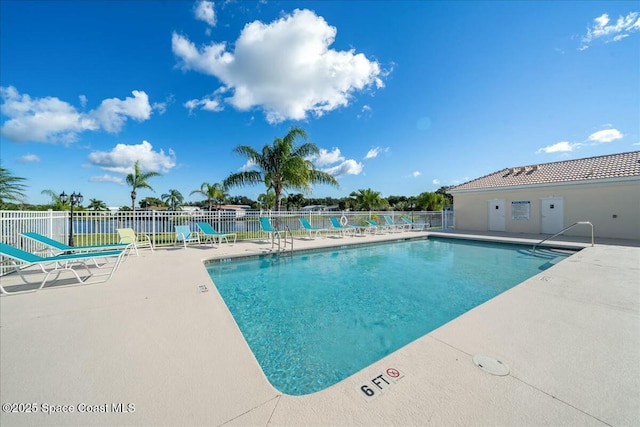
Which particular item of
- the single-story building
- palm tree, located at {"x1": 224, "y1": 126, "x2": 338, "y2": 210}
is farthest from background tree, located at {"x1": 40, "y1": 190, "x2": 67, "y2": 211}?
the single-story building

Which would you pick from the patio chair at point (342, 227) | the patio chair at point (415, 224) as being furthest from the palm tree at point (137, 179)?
the patio chair at point (415, 224)

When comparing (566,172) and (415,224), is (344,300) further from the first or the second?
(566,172)

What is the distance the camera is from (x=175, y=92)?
1391 cm

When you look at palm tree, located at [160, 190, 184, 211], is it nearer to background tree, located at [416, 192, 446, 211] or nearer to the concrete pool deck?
background tree, located at [416, 192, 446, 211]

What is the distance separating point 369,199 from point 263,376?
20.2 m

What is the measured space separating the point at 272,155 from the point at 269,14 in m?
6.26

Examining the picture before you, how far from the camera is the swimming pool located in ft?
9.56

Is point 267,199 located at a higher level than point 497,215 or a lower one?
higher

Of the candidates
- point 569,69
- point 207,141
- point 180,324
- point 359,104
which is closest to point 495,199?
point 569,69

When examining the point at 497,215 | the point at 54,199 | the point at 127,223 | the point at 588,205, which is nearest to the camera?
the point at 127,223

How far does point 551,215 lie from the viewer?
13297 millimetres

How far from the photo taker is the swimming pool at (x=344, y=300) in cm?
291

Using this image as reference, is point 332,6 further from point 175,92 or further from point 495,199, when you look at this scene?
point 495,199

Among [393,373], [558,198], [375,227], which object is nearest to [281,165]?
[375,227]
